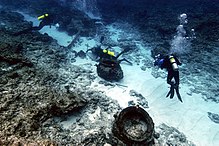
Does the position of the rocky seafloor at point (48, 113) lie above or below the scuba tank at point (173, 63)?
below

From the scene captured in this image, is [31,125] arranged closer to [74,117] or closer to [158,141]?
[74,117]

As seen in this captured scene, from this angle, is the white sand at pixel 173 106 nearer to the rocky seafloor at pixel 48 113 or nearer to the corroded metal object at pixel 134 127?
the rocky seafloor at pixel 48 113

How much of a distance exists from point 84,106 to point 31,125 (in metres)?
1.80

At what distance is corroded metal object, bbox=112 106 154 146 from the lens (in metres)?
3.69

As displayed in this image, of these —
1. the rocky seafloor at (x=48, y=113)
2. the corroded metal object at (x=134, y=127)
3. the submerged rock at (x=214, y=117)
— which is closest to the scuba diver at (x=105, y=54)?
the rocky seafloor at (x=48, y=113)

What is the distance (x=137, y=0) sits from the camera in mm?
25797

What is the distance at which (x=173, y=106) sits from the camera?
6641 millimetres

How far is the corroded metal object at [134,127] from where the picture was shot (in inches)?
145

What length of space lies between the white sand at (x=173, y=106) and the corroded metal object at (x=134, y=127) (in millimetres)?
1761

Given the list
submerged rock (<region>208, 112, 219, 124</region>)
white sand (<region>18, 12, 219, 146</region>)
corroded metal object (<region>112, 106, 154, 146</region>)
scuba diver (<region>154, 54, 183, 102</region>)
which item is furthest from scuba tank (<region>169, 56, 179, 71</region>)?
corroded metal object (<region>112, 106, 154, 146</region>)

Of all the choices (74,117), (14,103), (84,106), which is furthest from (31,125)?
(84,106)

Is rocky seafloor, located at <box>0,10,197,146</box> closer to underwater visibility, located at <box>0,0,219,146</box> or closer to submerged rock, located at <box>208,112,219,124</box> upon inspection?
underwater visibility, located at <box>0,0,219,146</box>

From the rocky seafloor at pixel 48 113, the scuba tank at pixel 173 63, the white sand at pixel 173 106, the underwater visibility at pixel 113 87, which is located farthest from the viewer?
the scuba tank at pixel 173 63

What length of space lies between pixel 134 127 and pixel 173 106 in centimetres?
313
